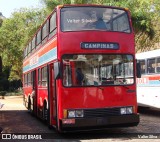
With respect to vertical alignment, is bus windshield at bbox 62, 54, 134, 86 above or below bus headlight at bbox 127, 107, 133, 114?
above

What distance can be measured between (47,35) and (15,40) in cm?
3534

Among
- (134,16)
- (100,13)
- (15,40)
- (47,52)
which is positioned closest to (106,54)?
(100,13)

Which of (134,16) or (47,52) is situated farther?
(134,16)

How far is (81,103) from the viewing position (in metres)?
10.4

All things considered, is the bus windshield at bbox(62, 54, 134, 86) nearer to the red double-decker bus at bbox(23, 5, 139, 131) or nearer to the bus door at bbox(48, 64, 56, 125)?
the red double-decker bus at bbox(23, 5, 139, 131)

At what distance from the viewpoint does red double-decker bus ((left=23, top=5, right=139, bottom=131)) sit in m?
10.3

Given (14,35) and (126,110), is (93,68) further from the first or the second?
(14,35)

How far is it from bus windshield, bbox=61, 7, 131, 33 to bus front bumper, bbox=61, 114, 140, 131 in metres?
2.62

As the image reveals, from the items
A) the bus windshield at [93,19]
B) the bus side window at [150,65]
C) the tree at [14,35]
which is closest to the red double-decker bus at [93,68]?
the bus windshield at [93,19]

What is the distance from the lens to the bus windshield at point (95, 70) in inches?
407

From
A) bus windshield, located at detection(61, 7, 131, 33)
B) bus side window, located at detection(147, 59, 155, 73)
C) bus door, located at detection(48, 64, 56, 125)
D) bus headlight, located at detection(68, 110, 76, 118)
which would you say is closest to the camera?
bus headlight, located at detection(68, 110, 76, 118)

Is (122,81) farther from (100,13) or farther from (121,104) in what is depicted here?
(100,13)

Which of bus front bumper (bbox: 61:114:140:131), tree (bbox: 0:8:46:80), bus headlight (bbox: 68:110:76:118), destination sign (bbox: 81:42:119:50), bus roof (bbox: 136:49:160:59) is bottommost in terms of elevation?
bus front bumper (bbox: 61:114:140:131)

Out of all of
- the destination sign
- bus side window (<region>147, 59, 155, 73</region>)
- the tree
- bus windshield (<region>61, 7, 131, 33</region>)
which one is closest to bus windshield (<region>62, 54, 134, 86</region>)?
the destination sign
